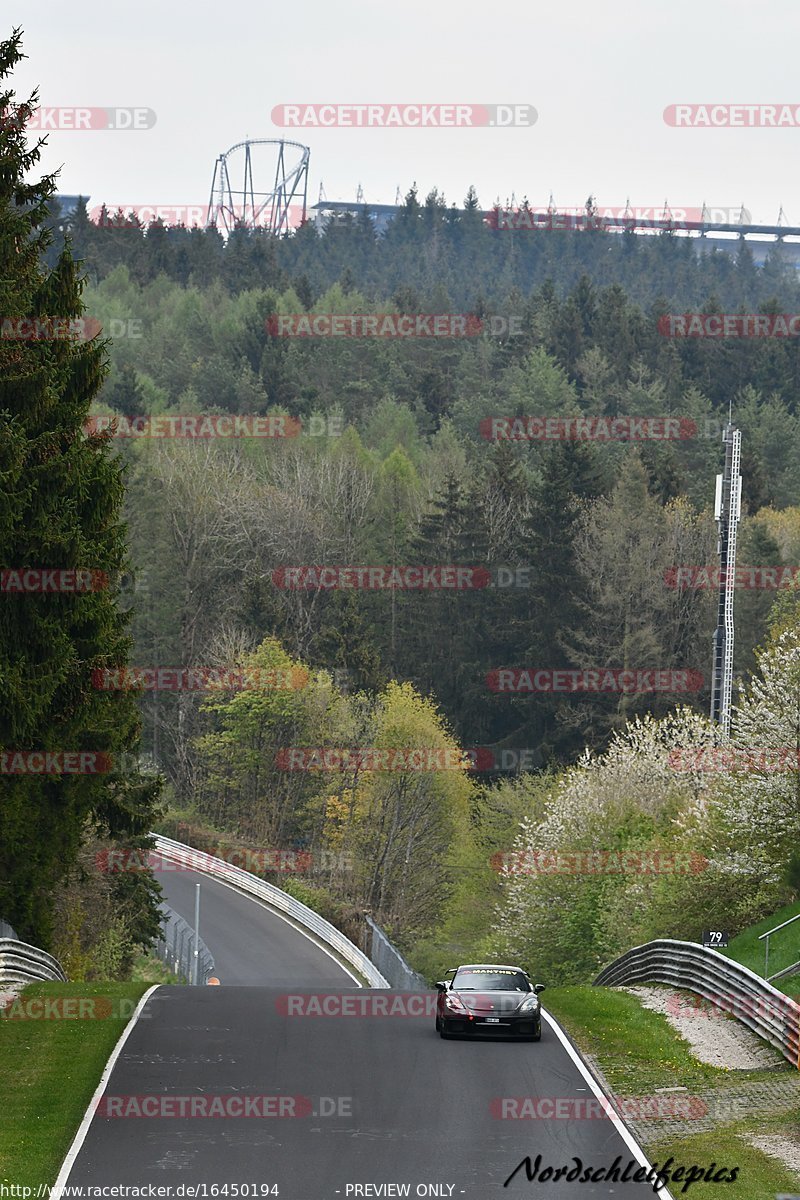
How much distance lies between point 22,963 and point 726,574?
28957 millimetres

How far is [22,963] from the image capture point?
1111 inches

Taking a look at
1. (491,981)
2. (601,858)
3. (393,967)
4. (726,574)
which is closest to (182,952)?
(393,967)

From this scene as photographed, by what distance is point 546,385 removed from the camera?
117m

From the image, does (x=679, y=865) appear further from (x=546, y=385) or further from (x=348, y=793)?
(x=546, y=385)

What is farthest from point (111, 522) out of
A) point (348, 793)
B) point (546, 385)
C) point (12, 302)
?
point (546, 385)

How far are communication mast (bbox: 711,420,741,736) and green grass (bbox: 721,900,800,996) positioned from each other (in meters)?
14.0

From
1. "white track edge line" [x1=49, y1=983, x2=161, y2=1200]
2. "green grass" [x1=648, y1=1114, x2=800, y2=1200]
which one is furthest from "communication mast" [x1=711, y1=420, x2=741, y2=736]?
"green grass" [x1=648, y1=1114, x2=800, y2=1200]

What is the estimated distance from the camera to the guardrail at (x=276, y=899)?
52.8m

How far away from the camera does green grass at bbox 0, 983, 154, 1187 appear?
15789mm

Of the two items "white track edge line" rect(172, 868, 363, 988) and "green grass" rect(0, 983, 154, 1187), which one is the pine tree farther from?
"white track edge line" rect(172, 868, 363, 988)

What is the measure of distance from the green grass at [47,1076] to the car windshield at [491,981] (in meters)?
4.80

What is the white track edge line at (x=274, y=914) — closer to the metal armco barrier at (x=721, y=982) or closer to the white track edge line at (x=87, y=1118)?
the metal armco barrier at (x=721, y=982)

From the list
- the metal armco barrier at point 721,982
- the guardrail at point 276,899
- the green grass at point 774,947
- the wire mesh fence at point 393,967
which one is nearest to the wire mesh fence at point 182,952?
the guardrail at point 276,899

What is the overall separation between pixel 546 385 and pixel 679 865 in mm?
78846
